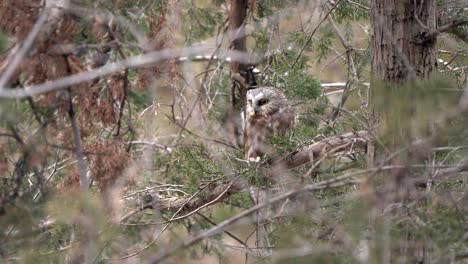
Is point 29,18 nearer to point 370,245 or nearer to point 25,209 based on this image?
point 25,209

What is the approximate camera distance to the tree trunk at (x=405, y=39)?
386 centimetres

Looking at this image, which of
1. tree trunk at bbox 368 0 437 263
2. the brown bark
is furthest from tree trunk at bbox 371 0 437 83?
the brown bark

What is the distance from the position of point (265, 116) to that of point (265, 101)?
13 cm

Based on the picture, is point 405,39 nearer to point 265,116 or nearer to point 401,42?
point 401,42

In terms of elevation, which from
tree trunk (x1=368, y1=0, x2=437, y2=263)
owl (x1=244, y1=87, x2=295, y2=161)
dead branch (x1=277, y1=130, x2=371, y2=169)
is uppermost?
tree trunk (x1=368, y1=0, x2=437, y2=263)

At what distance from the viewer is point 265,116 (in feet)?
19.7

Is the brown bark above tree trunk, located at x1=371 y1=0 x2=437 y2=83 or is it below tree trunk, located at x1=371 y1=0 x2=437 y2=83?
below

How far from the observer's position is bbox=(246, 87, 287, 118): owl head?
592 centimetres

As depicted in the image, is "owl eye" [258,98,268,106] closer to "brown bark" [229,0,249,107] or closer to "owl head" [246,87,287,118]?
"owl head" [246,87,287,118]

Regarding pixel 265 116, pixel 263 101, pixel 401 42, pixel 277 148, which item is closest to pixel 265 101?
pixel 263 101

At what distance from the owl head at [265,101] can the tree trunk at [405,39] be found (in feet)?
6.61

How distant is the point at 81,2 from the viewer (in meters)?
3.84

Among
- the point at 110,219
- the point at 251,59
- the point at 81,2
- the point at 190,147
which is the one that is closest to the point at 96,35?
the point at 81,2

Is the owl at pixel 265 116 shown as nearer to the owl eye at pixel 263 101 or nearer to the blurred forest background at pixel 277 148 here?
the owl eye at pixel 263 101
